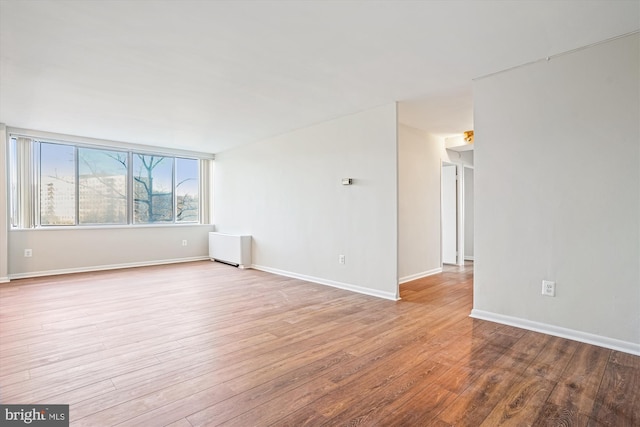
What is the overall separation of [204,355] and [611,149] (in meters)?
3.66

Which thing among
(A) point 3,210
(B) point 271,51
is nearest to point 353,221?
(B) point 271,51

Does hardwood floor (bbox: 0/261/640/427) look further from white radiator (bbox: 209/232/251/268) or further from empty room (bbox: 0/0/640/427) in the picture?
white radiator (bbox: 209/232/251/268)

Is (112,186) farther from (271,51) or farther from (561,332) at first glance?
(561,332)

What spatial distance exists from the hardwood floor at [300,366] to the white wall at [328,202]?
82 cm

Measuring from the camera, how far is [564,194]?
285 centimetres

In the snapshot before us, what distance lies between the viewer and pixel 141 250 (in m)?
6.72

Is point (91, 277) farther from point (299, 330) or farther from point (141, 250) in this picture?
point (299, 330)

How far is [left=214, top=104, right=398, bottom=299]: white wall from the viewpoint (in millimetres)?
4254

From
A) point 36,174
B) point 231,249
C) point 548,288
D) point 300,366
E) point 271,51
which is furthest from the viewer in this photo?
point 231,249

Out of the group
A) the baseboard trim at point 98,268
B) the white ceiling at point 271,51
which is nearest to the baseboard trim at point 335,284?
the baseboard trim at point 98,268

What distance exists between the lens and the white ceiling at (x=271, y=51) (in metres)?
2.23

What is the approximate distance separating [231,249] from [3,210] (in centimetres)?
362

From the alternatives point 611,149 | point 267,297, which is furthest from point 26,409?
point 611,149

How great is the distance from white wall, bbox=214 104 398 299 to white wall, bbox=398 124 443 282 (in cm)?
74
